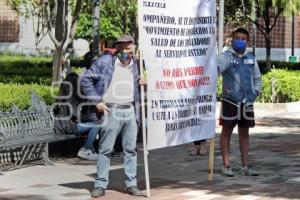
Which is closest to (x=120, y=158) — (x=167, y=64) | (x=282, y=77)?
(x=167, y=64)

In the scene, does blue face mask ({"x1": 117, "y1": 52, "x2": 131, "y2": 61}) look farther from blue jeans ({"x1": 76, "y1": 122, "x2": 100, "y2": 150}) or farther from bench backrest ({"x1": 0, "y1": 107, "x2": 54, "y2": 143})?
blue jeans ({"x1": 76, "y1": 122, "x2": 100, "y2": 150})

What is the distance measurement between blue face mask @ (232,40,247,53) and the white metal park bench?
3.06 meters

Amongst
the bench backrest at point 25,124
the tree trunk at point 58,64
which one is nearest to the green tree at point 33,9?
the tree trunk at point 58,64

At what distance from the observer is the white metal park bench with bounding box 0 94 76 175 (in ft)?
32.4

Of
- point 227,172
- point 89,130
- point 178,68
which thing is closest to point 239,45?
point 178,68

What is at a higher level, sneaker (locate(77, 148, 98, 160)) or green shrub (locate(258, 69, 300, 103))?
green shrub (locate(258, 69, 300, 103))

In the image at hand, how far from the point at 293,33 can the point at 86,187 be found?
37.9 m

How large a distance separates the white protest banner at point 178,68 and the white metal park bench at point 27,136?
2437mm

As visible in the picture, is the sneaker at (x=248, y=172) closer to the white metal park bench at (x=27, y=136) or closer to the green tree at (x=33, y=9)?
the white metal park bench at (x=27, y=136)

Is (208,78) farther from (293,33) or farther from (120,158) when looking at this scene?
(293,33)

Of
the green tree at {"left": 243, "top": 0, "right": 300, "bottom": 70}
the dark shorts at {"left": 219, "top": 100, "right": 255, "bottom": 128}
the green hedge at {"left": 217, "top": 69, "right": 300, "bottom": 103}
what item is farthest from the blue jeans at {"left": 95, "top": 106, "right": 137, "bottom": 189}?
the green tree at {"left": 243, "top": 0, "right": 300, "bottom": 70}

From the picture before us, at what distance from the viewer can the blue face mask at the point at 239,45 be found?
9367 mm

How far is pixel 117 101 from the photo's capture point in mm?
8117

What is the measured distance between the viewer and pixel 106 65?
8195 millimetres
